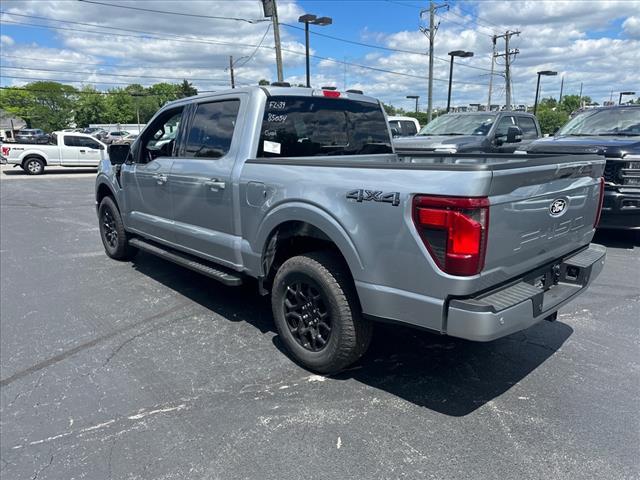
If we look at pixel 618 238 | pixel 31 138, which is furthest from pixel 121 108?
pixel 618 238

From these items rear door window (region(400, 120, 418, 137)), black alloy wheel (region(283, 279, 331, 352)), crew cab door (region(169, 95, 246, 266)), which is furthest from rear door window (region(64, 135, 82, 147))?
black alloy wheel (region(283, 279, 331, 352))

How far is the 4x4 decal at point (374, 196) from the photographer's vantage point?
106 inches

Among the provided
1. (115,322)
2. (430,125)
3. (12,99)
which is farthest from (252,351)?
(12,99)

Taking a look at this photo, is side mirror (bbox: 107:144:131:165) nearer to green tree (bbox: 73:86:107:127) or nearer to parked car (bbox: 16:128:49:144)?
parked car (bbox: 16:128:49:144)

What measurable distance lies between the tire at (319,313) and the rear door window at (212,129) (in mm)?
1380

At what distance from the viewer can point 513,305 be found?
104 inches

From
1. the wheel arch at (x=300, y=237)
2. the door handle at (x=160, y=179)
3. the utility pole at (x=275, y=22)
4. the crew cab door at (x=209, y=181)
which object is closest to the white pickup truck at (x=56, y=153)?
the utility pole at (x=275, y=22)

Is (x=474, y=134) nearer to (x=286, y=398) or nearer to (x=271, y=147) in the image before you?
(x=271, y=147)

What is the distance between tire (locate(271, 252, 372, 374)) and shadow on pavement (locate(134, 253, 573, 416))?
250mm

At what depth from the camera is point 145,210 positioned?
546cm

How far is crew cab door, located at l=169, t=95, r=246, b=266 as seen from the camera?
4.05 metres

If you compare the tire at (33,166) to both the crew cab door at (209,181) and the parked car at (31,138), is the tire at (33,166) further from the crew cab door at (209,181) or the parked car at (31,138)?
the crew cab door at (209,181)

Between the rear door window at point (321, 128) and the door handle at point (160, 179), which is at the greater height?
the rear door window at point (321, 128)

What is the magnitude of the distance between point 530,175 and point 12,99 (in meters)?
143
